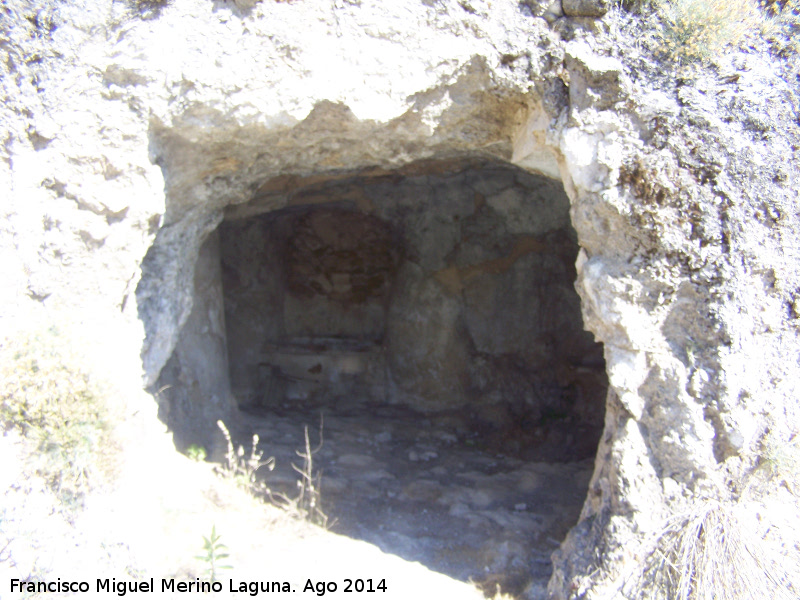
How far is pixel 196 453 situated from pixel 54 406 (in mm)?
1230

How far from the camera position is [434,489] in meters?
3.41

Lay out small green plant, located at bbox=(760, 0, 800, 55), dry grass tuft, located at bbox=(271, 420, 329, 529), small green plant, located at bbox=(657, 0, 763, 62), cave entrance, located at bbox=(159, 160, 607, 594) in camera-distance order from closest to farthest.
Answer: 1. small green plant, located at bbox=(657, 0, 763, 62)
2. small green plant, located at bbox=(760, 0, 800, 55)
3. dry grass tuft, located at bbox=(271, 420, 329, 529)
4. cave entrance, located at bbox=(159, 160, 607, 594)

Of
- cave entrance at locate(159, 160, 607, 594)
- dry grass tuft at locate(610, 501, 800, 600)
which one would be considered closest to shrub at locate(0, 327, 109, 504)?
cave entrance at locate(159, 160, 607, 594)

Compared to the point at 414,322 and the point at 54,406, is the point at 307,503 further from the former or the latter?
the point at 414,322

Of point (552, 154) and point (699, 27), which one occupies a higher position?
point (699, 27)

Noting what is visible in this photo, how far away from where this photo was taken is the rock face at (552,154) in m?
2.12

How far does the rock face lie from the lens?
2.12m

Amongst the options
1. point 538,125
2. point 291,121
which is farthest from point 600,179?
point 291,121

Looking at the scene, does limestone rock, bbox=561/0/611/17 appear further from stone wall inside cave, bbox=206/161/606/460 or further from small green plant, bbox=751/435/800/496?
stone wall inside cave, bbox=206/161/606/460

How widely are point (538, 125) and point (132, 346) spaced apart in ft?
5.91

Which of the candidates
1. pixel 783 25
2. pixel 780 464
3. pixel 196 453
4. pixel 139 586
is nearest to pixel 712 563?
pixel 780 464

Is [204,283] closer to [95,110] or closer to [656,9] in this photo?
[95,110]

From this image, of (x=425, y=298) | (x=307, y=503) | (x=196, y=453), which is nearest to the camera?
(x=307, y=503)

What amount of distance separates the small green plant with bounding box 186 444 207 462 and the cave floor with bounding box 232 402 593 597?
0.36 metres
